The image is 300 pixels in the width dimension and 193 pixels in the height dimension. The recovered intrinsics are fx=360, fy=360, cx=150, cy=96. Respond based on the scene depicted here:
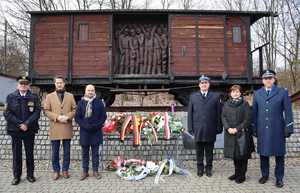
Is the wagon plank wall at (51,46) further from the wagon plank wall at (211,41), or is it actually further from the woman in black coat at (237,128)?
the woman in black coat at (237,128)

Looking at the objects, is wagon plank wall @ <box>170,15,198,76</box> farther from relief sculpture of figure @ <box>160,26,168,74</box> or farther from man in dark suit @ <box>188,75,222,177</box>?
man in dark suit @ <box>188,75,222,177</box>

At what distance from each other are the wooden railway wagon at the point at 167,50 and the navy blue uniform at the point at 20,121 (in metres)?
5.83

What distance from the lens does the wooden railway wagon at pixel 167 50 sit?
11902 mm

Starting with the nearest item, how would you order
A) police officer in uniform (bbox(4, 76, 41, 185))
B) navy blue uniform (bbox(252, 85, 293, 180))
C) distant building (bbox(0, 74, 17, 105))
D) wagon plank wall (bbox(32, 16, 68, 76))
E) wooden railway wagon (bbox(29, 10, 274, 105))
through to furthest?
navy blue uniform (bbox(252, 85, 293, 180)) → police officer in uniform (bbox(4, 76, 41, 185)) → wooden railway wagon (bbox(29, 10, 274, 105)) → wagon plank wall (bbox(32, 16, 68, 76)) → distant building (bbox(0, 74, 17, 105))

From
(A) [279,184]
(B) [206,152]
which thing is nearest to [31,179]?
(B) [206,152]

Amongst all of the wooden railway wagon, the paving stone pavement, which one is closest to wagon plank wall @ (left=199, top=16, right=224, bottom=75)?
the wooden railway wagon

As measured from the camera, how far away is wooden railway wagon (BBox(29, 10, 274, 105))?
39.0 ft

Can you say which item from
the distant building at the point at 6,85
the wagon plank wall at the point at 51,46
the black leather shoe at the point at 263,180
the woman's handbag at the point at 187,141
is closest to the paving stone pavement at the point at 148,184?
the black leather shoe at the point at 263,180

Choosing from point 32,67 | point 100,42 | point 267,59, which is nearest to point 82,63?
point 100,42

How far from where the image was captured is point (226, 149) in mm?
6008

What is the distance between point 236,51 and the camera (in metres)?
12.2

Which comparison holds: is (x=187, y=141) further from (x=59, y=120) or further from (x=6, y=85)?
(x=6, y=85)

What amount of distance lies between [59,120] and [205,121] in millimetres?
2528

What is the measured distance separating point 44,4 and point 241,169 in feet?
82.3
